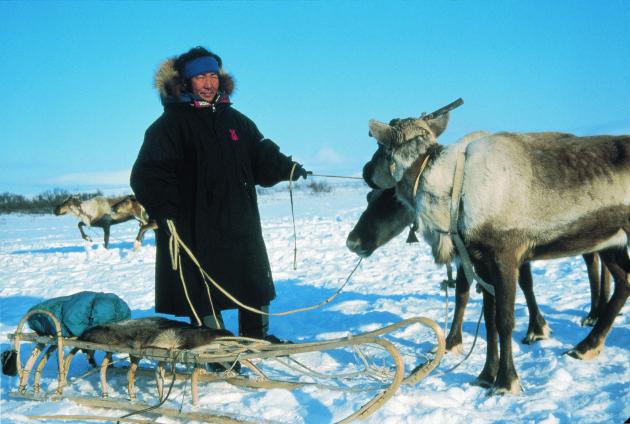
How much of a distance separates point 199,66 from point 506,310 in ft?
8.30

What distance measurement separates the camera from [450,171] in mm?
3062

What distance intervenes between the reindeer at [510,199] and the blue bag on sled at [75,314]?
206cm

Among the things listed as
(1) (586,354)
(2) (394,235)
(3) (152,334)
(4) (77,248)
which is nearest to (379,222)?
(2) (394,235)

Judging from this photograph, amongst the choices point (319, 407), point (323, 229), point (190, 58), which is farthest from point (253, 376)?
point (323, 229)

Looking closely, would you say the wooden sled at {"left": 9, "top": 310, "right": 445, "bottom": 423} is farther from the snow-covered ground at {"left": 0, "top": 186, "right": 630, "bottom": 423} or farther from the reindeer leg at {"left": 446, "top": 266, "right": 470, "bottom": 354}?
the reindeer leg at {"left": 446, "top": 266, "right": 470, "bottom": 354}

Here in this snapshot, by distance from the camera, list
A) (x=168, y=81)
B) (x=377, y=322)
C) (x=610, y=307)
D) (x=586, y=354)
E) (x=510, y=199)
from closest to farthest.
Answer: (x=510, y=199), (x=586, y=354), (x=610, y=307), (x=168, y=81), (x=377, y=322)

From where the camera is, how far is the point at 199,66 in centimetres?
357

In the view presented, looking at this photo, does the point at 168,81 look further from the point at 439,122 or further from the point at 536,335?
the point at 536,335

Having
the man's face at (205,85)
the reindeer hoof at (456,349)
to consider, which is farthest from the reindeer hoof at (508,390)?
the man's face at (205,85)

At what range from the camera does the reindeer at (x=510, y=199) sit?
2922mm

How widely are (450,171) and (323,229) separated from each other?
9.26m

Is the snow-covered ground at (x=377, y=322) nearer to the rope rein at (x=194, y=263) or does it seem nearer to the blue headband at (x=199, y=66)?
the rope rein at (x=194, y=263)

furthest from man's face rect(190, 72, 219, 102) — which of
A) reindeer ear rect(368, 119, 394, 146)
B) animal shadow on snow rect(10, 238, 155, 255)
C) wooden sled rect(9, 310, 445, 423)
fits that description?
→ animal shadow on snow rect(10, 238, 155, 255)

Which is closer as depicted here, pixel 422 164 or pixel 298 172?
pixel 422 164
